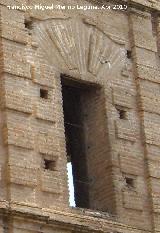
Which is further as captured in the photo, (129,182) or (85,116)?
(85,116)

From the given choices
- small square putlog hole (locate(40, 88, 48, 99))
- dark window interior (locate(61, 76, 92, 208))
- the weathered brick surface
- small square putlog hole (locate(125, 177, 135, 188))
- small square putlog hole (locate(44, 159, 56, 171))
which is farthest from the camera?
dark window interior (locate(61, 76, 92, 208))

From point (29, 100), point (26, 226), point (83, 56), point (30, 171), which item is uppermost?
point (83, 56)

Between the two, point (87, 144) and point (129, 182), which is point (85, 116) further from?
point (129, 182)

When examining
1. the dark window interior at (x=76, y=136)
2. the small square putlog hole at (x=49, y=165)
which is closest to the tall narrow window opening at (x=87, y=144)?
the dark window interior at (x=76, y=136)

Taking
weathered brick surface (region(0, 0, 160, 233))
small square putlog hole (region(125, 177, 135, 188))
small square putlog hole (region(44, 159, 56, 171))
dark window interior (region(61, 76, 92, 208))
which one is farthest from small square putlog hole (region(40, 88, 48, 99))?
small square putlog hole (region(125, 177, 135, 188))

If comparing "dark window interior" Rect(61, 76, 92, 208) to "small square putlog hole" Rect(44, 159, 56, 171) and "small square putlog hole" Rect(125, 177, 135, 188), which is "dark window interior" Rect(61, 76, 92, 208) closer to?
"small square putlog hole" Rect(125, 177, 135, 188)

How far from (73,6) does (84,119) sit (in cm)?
155

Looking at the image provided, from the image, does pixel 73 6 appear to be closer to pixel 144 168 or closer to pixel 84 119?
pixel 84 119

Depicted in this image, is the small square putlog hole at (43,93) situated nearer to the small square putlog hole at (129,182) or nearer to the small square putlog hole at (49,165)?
the small square putlog hole at (49,165)

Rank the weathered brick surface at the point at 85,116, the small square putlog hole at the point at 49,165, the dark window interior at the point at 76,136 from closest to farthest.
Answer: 1. the weathered brick surface at the point at 85,116
2. the small square putlog hole at the point at 49,165
3. the dark window interior at the point at 76,136

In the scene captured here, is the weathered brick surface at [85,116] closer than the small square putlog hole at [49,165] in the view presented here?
Yes

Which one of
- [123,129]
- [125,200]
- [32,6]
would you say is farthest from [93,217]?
[32,6]

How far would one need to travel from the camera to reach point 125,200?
43.0ft

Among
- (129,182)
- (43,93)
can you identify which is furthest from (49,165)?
(129,182)
